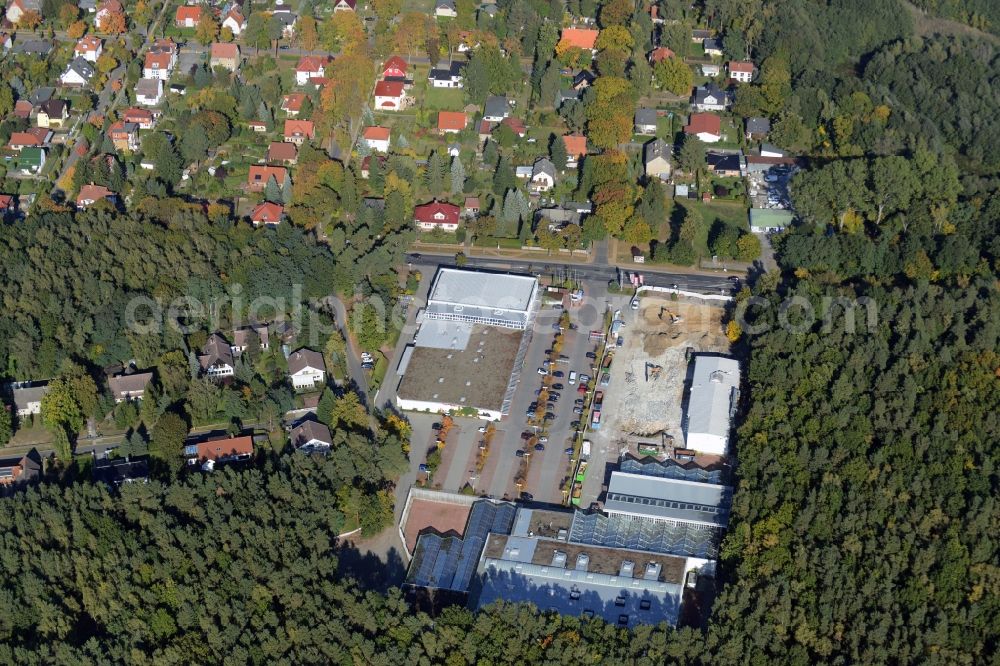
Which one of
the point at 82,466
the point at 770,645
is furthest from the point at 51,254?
the point at 770,645

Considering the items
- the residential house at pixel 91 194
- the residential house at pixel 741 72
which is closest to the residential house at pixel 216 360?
the residential house at pixel 91 194

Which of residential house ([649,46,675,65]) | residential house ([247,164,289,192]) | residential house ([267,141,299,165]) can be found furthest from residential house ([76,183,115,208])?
residential house ([649,46,675,65])

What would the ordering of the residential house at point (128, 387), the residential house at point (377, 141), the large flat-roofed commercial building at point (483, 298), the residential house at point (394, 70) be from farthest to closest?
1. the residential house at point (394, 70)
2. the residential house at point (377, 141)
3. the large flat-roofed commercial building at point (483, 298)
4. the residential house at point (128, 387)

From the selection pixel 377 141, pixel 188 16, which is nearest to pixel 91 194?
pixel 377 141

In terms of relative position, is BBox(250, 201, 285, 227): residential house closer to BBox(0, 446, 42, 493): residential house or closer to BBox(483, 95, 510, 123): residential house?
BBox(483, 95, 510, 123): residential house

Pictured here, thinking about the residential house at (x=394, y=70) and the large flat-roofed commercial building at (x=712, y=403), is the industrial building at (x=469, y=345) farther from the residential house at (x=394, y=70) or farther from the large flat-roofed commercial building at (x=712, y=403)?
the residential house at (x=394, y=70)

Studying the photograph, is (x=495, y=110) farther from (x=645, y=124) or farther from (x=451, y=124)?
(x=645, y=124)
